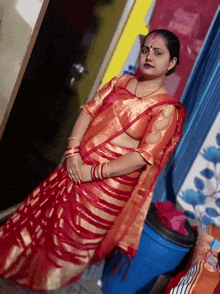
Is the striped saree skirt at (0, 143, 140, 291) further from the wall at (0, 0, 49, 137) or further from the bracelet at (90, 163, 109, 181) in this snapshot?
the wall at (0, 0, 49, 137)

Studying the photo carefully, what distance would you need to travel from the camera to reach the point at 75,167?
4.11 feet

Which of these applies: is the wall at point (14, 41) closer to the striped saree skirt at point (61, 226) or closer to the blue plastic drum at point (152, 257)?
the striped saree skirt at point (61, 226)

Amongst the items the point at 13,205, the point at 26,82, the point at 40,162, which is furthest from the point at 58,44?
the point at 13,205

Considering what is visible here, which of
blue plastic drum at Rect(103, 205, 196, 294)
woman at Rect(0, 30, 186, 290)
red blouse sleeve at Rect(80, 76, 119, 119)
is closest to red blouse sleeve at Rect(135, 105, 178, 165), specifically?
woman at Rect(0, 30, 186, 290)

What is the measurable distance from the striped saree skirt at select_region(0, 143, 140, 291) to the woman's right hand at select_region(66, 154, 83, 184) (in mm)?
35

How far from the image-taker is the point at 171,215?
159 centimetres

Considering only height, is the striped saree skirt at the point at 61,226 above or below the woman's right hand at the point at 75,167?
below

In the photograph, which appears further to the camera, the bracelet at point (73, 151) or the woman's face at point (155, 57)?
the bracelet at point (73, 151)

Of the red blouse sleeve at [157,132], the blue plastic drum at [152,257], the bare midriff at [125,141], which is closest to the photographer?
the red blouse sleeve at [157,132]

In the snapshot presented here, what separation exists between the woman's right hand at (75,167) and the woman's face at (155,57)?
51cm

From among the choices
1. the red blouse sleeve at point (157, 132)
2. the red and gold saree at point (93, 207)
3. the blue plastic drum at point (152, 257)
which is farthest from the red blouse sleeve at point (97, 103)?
the blue plastic drum at point (152, 257)

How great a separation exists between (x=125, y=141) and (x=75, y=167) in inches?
10.6

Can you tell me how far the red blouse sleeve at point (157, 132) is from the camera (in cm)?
112

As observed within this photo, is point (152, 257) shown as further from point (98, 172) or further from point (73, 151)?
point (73, 151)
